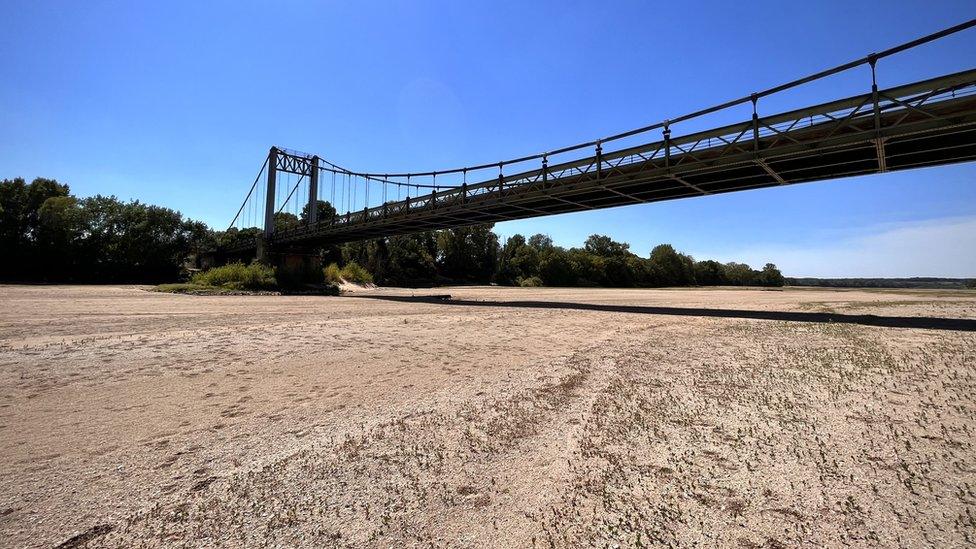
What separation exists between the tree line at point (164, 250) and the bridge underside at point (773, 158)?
138 feet

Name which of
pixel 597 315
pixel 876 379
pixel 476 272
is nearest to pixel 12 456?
pixel 876 379

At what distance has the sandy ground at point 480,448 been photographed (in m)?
3.15

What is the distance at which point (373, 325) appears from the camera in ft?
48.1

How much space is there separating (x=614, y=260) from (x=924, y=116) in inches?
3811

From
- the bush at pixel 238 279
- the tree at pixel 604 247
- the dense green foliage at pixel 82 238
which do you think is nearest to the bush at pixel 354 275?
the bush at pixel 238 279

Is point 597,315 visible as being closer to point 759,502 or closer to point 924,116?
point 924,116

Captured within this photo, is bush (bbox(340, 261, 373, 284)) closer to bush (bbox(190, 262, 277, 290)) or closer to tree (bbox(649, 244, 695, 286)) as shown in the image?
bush (bbox(190, 262, 277, 290))

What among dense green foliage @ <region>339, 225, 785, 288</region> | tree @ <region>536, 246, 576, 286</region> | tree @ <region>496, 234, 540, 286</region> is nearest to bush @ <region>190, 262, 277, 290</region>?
dense green foliage @ <region>339, 225, 785, 288</region>

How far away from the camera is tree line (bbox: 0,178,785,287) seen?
5350 cm

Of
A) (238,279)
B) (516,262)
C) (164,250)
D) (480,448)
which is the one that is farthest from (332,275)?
(516,262)

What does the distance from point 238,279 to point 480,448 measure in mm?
41556

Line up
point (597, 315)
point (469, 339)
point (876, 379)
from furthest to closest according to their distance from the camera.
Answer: point (597, 315)
point (469, 339)
point (876, 379)

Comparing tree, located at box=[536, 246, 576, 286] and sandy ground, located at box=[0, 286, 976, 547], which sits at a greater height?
tree, located at box=[536, 246, 576, 286]

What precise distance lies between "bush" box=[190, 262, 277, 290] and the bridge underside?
811 inches
